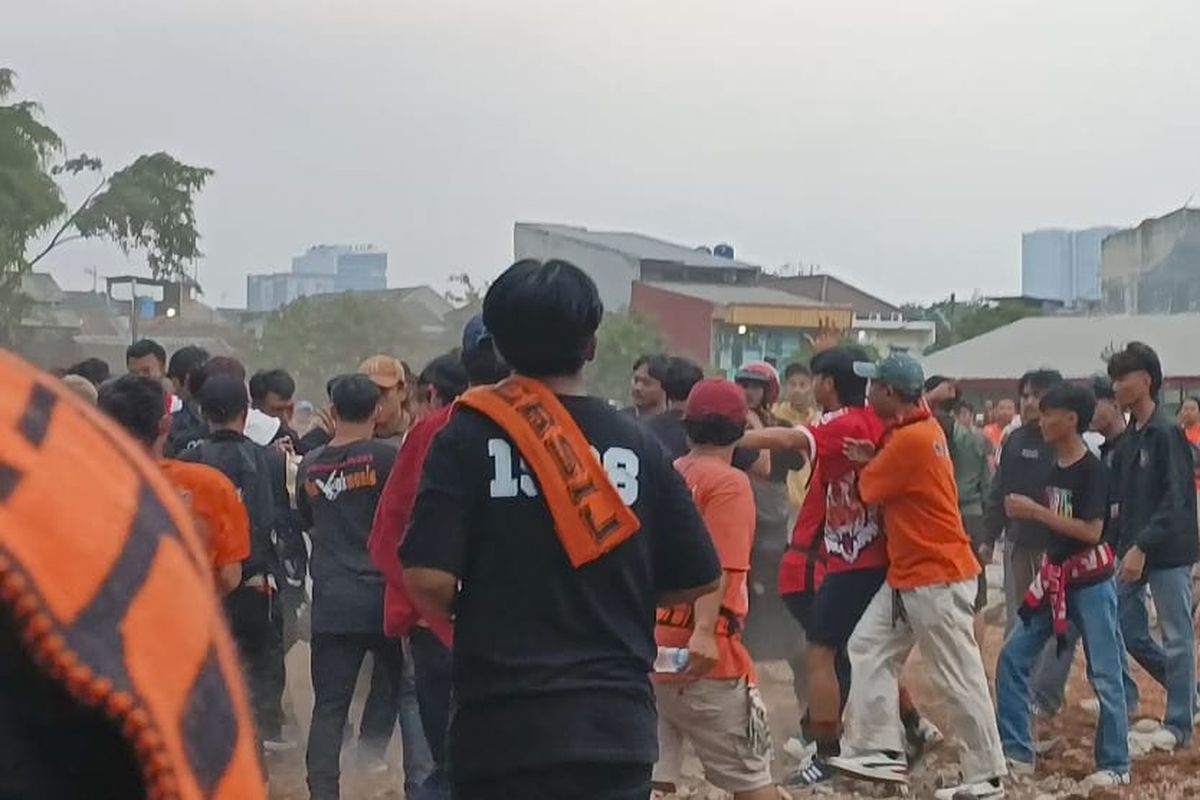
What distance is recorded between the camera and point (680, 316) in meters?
48.9

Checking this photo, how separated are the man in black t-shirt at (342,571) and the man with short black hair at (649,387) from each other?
1662mm

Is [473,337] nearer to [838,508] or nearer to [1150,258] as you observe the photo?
[838,508]

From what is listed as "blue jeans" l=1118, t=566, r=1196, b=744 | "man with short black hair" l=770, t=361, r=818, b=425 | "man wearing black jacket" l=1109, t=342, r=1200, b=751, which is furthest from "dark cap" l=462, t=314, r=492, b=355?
"man with short black hair" l=770, t=361, r=818, b=425

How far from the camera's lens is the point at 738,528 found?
210 inches

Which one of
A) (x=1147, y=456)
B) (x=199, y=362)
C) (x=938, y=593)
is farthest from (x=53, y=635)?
(x=1147, y=456)

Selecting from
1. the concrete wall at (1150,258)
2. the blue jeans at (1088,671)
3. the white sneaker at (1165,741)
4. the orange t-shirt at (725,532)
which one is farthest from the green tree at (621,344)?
the orange t-shirt at (725,532)

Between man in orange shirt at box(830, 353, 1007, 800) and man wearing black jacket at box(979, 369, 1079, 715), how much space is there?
124cm

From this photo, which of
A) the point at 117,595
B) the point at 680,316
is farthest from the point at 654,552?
the point at 680,316

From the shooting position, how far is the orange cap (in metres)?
6.98

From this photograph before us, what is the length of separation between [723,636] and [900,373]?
1645 millimetres

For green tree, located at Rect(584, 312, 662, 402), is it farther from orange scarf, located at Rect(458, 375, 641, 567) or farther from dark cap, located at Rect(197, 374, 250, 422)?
orange scarf, located at Rect(458, 375, 641, 567)

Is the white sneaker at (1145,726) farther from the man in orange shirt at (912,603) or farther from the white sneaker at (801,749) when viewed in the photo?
the man in orange shirt at (912,603)

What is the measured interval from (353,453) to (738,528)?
1731 millimetres

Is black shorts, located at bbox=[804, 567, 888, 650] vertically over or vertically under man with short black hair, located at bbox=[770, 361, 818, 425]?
under
